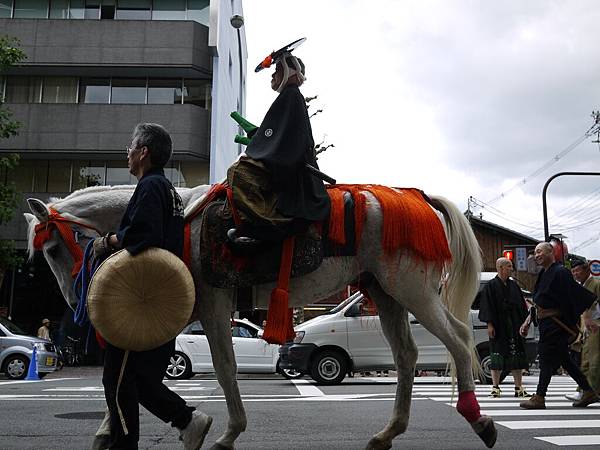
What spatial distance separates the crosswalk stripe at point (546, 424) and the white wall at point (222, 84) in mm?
19187

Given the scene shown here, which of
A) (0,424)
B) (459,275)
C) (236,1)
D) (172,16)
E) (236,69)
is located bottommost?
(0,424)

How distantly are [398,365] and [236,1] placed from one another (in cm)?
3491

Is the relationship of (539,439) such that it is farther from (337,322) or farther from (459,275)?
(337,322)

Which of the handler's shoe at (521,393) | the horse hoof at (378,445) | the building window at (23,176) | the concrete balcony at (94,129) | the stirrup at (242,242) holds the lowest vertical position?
the handler's shoe at (521,393)

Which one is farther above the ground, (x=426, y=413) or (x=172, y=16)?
(x=172, y=16)

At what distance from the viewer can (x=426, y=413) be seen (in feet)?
21.2

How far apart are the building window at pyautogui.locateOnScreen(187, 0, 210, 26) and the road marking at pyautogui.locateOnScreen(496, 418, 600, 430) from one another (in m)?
24.7

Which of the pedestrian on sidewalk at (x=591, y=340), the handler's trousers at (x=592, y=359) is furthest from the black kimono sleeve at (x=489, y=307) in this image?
the handler's trousers at (x=592, y=359)

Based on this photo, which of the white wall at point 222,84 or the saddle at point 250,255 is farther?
the white wall at point 222,84

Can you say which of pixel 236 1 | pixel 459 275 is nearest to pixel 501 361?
pixel 459 275

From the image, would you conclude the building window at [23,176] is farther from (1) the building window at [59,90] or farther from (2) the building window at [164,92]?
(2) the building window at [164,92]

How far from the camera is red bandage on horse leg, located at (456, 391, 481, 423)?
3941 millimetres

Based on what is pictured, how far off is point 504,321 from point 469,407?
5.75 meters

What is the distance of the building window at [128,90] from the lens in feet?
86.1
